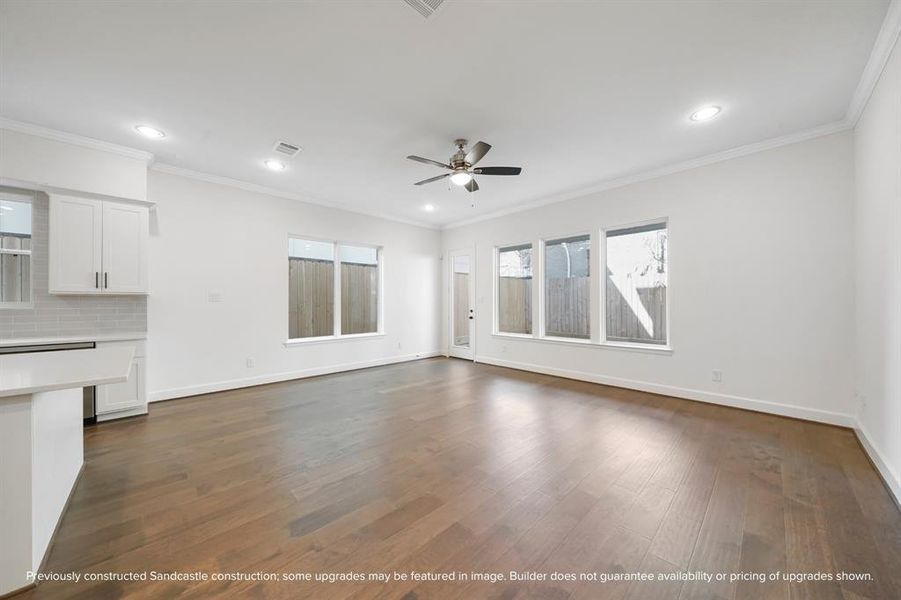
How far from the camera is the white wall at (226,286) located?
3.95m

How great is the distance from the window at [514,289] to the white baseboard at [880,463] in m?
3.69

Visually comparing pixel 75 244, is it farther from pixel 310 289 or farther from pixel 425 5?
pixel 425 5

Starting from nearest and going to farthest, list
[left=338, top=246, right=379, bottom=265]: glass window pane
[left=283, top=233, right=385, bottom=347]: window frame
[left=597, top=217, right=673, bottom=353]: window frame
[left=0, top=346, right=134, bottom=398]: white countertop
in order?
[left=0, top=346, right=134, bottom=398]: white countertop
[left=597, top=217, right=673, bottom=353]: window frame
[left=283, top=233, right=385, bottom=347]: window frame
[left=338, top=246, right=379, bottom=265]: glass window pane

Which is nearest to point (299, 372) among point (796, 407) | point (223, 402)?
point (223, 402)

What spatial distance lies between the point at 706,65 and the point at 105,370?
405 cm

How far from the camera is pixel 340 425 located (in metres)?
3.21

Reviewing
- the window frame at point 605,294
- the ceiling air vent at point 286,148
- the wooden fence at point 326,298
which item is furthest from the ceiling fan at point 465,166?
the wooden fence at point 326,298

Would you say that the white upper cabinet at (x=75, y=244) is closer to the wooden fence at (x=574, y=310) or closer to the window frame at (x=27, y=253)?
the window frame at (x=27, y=253)

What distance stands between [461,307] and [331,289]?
287 cm

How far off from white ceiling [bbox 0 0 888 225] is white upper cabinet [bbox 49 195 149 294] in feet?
2.40

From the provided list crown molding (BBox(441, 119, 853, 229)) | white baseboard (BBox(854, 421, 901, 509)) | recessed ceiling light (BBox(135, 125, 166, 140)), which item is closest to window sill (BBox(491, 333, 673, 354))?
white baseboard (BBox(854, 421, 901, 509))

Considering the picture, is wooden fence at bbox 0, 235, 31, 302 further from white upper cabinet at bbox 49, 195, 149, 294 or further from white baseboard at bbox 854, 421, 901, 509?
white baseboard at bbox 854, 421, 901, 509

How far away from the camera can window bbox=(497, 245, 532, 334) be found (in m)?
5.86

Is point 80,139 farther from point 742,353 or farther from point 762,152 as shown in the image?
point 742,353
